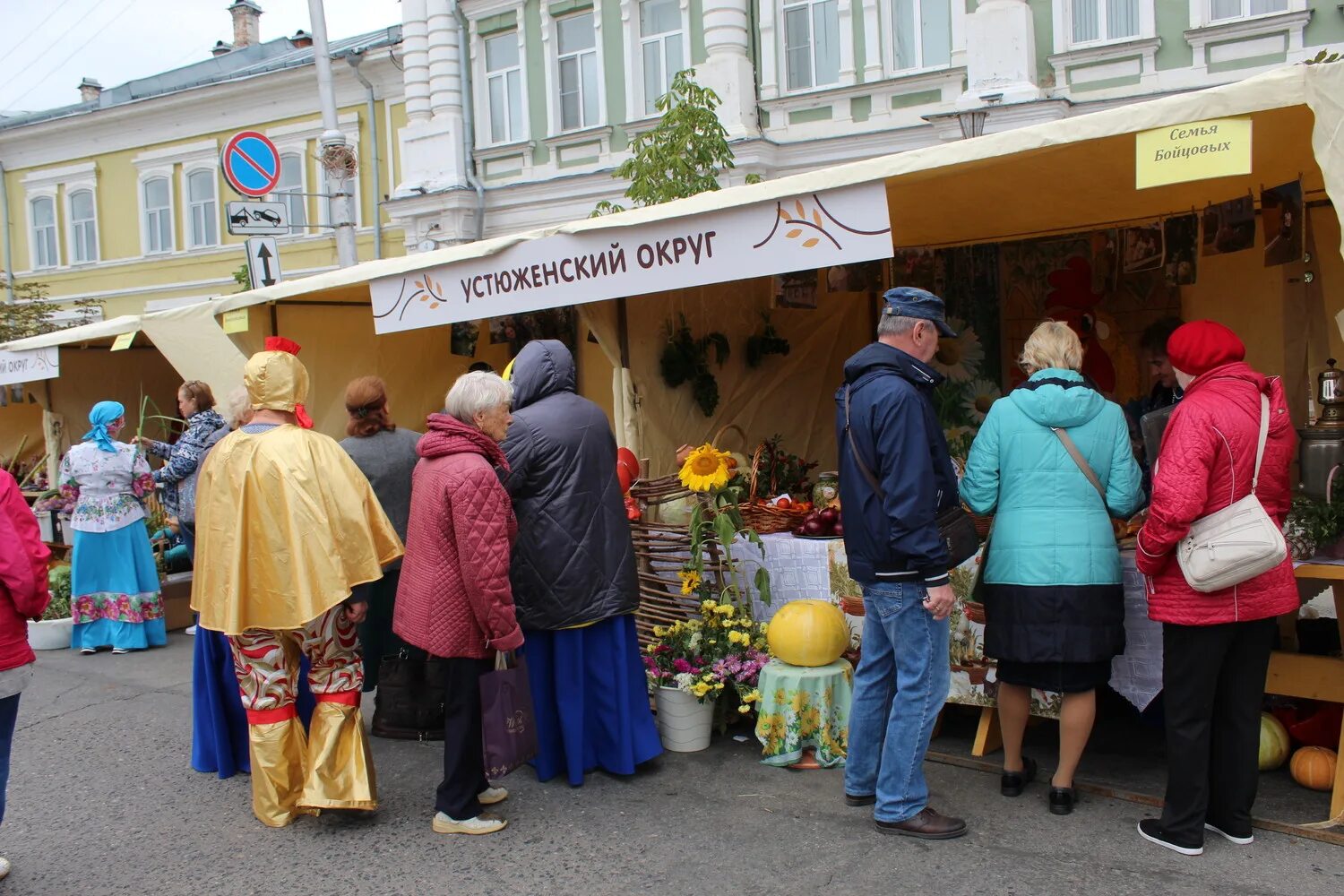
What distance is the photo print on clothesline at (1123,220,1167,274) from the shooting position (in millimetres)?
5781

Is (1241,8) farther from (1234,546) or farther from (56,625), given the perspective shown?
(56,625)

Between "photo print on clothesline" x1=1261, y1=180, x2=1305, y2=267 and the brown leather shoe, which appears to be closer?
the brown leather shoe

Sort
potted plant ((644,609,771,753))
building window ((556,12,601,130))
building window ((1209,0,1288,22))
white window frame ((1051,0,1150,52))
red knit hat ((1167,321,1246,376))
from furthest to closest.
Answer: building window ((556,12,601,130)) < white window frame ((1051,0,1150,52)) < building window ((1209,0,1288,22)) < potted plant ((644,609,771,753)) < red knit hat ((1167,321,1246,376))

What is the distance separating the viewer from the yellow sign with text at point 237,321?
699cm

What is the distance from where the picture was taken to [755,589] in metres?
5.18

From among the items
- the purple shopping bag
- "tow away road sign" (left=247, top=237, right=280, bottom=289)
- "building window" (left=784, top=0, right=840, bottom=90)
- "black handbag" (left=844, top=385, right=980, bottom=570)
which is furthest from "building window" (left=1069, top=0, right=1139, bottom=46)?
the purple shopping bag

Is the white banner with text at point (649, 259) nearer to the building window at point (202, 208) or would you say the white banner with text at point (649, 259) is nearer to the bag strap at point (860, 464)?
the bag strap at point (860, 464)

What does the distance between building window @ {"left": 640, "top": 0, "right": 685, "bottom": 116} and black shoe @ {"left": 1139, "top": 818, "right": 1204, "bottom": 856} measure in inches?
503

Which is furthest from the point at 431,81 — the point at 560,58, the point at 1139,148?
the point at 1139,148

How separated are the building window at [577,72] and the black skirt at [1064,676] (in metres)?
13.3

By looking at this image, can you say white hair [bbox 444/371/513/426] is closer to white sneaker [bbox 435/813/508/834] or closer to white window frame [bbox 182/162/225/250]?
white sneaker [bbox 435/813/508/834]

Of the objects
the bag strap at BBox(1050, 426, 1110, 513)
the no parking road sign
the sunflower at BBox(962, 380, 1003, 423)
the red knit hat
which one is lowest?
the bag strap at BBox(1050, 426, 1110, 513)

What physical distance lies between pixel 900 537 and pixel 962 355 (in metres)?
4.11

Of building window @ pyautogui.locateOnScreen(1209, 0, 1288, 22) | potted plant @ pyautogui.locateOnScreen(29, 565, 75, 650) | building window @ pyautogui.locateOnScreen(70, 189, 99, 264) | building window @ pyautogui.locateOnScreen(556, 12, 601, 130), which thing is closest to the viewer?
potted plant @ pyautogui.locateOnScreen(29, 565, 75, 650)
